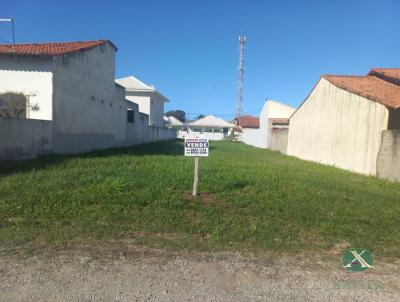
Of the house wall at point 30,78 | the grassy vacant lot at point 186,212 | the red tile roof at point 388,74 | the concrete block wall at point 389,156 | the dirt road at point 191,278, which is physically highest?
the red tile roof at point 388,74

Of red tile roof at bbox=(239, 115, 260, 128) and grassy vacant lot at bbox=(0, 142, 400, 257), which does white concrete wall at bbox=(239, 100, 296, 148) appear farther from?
red tile roof at bbox=(239, 115, 260, 128)

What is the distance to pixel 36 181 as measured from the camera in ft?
26.8

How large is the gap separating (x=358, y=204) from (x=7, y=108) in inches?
514

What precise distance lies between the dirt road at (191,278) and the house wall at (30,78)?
10913 millimetres

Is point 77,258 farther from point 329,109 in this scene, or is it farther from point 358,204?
point 329,109

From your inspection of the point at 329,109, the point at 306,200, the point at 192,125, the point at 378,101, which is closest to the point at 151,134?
the point at 329,109

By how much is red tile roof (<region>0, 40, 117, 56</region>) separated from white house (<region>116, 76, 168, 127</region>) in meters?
21.3

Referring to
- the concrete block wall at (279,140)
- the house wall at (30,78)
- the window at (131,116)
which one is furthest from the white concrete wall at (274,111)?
the house wall at (30,78)

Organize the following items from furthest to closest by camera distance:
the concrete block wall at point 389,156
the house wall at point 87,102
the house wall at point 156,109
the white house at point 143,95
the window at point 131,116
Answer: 1. the house wall at point 156,109
2. the white house at point 143,95
3. the window at point 131,116
4. the house wall at point 87,102
5. the concrete block wall at point 389,156

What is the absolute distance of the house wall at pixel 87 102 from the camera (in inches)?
584

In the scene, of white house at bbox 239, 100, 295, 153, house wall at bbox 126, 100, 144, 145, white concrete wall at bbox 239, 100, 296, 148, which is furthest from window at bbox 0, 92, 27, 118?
white concrete wall at bbox 239, 100, 296, 148

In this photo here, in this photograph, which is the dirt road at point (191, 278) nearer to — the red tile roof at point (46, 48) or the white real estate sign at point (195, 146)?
the white real estate sign at point (195, 146)

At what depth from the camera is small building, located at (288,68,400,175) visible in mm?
12602

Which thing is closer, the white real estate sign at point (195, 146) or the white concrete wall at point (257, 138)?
the white real estate sign at point (195, 146)
